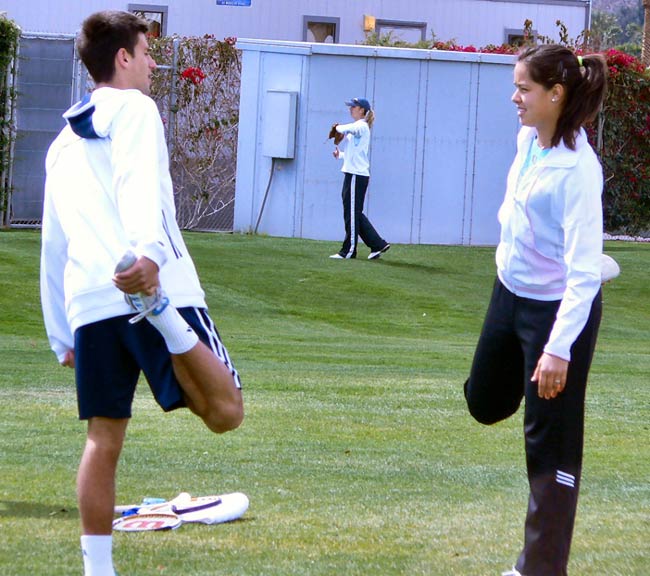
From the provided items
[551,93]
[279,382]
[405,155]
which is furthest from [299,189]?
[551,93]

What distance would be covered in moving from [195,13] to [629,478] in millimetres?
20715

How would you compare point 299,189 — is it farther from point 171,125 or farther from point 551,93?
point 551,93

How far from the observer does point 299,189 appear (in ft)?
65.8

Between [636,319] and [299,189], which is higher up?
[299,189]

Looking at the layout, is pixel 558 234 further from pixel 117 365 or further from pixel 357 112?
pixel 357 112

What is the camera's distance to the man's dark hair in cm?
436

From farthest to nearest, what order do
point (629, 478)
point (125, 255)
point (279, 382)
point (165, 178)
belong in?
point (279, 382), point (629, 478), point (165, 178), point (125, 255)

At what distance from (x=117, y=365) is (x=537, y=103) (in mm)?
1650

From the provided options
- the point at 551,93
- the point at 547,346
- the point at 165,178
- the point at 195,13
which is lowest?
the point at 547,346

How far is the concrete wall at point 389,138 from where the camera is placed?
20.0 m

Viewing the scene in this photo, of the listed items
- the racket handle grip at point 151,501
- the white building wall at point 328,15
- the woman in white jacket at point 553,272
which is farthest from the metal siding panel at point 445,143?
the woman in white jacket at point 553,272

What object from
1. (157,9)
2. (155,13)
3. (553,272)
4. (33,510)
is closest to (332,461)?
(33,510)

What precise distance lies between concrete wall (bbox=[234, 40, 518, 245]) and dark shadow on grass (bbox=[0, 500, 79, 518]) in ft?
47.8

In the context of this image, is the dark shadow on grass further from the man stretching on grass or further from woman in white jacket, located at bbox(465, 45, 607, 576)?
woman in white jacket, located at bbox(465, 45, 607, 576)
